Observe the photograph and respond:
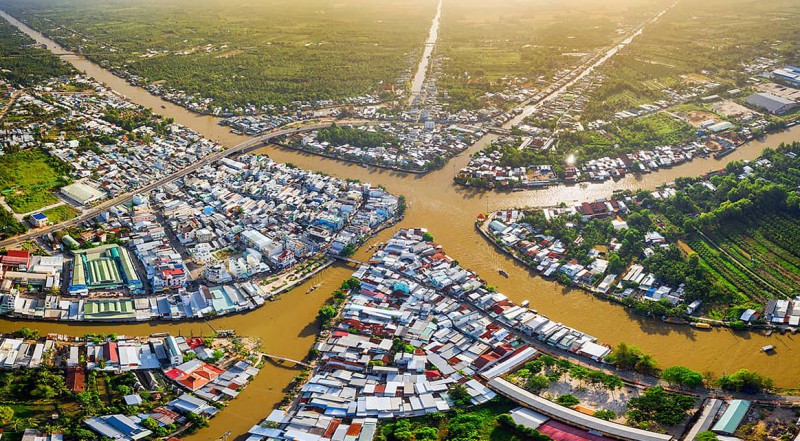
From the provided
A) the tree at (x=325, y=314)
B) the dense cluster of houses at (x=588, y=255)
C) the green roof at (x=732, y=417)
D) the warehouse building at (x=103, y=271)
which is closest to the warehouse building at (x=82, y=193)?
the warehouse building at (x=103, y=271)

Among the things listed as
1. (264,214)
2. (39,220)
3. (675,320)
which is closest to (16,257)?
(39,220)

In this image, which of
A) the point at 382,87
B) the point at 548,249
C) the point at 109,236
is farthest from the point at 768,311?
the point at 382,87

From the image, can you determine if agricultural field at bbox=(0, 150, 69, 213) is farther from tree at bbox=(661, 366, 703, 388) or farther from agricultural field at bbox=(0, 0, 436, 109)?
tree at bbox=(661, 366, 703, 388)

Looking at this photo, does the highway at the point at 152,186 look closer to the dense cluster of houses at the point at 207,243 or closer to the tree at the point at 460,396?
the dense cluster of houses at the point at 207,243

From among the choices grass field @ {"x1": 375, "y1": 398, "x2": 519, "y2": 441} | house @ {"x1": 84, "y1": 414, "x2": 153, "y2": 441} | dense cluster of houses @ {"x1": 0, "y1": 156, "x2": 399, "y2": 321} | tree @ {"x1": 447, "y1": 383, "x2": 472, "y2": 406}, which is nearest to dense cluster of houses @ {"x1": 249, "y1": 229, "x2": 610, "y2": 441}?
tree @ {"x1": 447, "y1": 383, "x2": 472, "y2": 406}

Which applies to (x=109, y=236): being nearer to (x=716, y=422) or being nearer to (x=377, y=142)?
(x=377, y=142)
